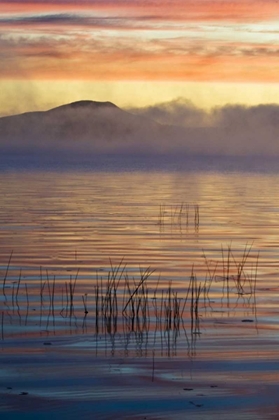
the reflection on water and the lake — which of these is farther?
the reflection on water

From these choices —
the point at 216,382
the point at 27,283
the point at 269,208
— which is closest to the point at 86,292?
the point at 27,283

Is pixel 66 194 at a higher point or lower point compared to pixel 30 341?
higher

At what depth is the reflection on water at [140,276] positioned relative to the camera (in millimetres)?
13555

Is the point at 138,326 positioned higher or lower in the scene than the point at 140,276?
lower

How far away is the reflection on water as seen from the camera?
44.5ft

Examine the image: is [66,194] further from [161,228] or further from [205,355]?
[205,355]

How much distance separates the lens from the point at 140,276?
19.4 meters

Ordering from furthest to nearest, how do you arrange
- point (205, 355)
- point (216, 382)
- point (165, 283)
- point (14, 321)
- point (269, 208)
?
point (269, 208) → point (165, 283) → point (14, 321) → point (205, 355) → point (216, 382)

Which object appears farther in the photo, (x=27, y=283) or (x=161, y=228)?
(x=161, y=228)

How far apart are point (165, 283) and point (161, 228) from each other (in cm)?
1399

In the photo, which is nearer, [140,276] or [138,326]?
[138,326]

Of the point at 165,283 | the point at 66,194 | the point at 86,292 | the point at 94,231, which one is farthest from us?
the point at 66,194

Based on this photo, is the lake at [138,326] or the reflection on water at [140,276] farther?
the reflection on water at [140,276]

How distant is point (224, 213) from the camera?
39500 mm
